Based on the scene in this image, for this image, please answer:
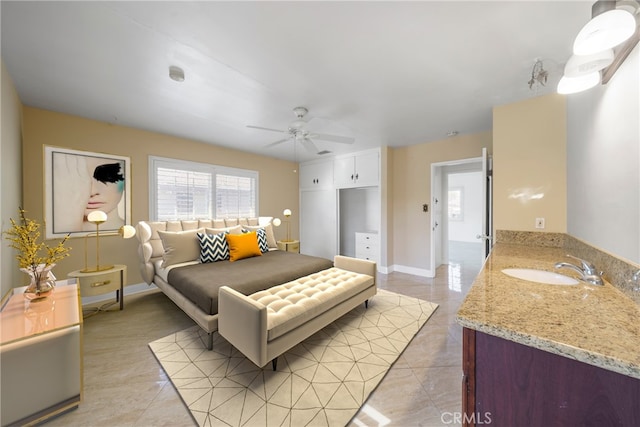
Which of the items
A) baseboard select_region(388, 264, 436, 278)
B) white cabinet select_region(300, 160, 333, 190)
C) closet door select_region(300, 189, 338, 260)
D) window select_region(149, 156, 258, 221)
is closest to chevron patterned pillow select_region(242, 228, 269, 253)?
window select_region(149, 156, 258, 221)

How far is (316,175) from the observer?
203 inches

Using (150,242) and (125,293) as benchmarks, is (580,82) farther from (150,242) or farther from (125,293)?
(125,293)

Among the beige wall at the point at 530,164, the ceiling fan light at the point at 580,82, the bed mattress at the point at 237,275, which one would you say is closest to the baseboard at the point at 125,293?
the bed mattress at the point at 237,275

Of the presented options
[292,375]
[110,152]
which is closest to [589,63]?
[292,375]

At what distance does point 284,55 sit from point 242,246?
228 cm

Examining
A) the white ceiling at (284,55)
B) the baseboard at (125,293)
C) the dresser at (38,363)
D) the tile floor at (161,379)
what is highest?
the white ceiling at (284,55)

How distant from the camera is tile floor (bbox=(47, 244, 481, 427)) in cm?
136

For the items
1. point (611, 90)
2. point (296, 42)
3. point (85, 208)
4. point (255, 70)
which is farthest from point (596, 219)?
point (85, 208)

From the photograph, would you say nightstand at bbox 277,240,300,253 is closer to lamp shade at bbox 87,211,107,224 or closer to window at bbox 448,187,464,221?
lamp shade at bbox 87,211,107,224

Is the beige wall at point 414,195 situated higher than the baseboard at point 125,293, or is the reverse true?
the beige wall at point 414,195

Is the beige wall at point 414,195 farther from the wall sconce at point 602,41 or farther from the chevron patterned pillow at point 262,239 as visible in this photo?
the wall sconce at point 602,41

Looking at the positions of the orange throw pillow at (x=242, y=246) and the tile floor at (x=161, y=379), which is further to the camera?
the orange throw pillow at (x=242, y=246)

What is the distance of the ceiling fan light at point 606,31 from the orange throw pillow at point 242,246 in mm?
3218

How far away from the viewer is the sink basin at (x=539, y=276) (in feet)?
3.95
